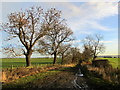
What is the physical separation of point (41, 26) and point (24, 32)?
3.71m

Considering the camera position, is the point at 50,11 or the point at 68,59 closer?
the point at 50,11

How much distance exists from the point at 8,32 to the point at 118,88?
73.3 feet

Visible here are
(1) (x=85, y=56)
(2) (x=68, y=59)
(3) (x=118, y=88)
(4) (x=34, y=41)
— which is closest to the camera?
(3) (x=118, y=88)

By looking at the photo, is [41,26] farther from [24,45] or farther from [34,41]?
[24,45]

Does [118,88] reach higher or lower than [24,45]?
lower

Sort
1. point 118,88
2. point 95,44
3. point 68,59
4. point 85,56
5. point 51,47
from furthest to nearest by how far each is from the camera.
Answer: point 95,44 → point 85,56 → point 68,59 → point 51,47 → point 118,88

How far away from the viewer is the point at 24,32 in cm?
2636

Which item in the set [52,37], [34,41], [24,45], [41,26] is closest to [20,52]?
[24,45]

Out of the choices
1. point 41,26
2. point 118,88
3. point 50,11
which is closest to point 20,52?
point 41,26

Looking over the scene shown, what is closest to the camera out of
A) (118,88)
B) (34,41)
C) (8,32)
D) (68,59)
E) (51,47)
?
(118,88)

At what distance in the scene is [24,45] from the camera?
26.7 metres

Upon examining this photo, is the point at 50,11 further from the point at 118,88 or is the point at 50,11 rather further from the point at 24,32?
the point at 118,88

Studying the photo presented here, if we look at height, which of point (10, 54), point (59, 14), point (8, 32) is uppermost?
point (59, 14)

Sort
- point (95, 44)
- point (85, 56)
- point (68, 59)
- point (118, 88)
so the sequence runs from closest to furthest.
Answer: point (118, 88) < point (68, 59) < point (85, 56) < point (95, 44)
